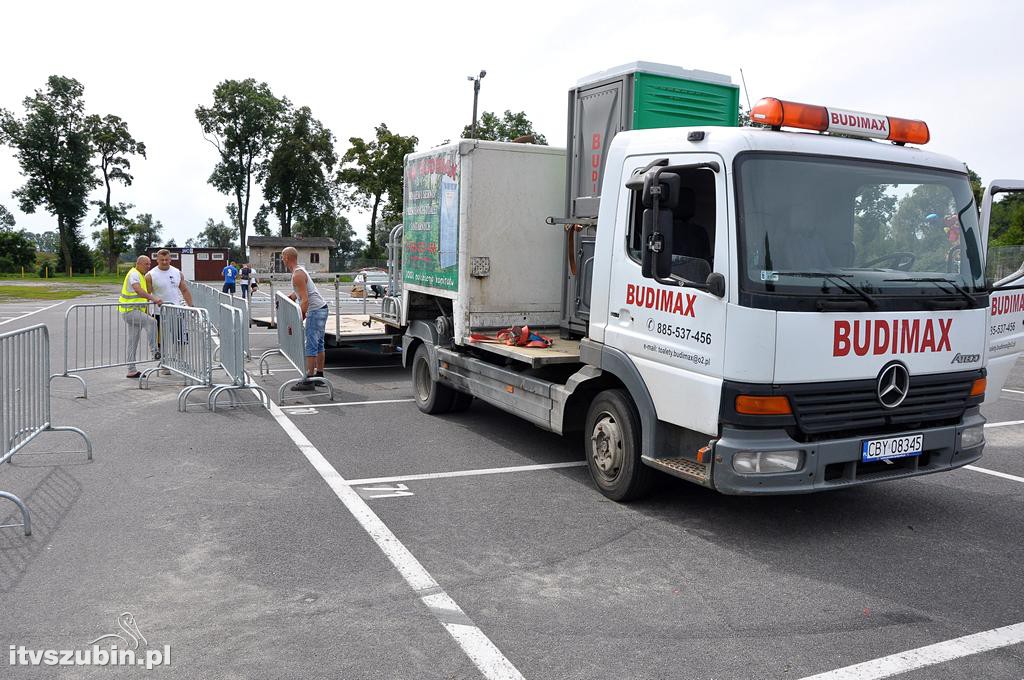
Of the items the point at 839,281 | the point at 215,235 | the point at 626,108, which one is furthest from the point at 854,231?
the point at 215,235

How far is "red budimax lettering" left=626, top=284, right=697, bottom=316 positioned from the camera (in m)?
5.23

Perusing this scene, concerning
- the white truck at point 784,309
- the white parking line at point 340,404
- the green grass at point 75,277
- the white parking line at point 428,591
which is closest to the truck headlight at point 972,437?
the white truck at point 784,309

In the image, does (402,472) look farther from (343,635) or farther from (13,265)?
(13,265)

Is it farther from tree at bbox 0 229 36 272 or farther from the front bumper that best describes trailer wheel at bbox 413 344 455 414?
tree at bbox 0 229 36 272

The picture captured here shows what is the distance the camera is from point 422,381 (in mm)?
9492

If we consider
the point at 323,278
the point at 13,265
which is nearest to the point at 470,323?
the point at 323,278

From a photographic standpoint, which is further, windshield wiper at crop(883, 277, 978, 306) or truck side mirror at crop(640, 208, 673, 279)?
windshield wiper at crop(883, 277, 978, 306)

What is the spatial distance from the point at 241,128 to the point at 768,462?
7918 centimetres

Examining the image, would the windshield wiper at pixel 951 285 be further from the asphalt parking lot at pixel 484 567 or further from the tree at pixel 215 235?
the tree at pixel 215 235

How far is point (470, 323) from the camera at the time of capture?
7.99 metres

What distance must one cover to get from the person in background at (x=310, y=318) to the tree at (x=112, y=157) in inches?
2745

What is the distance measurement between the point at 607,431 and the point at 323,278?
54.3m

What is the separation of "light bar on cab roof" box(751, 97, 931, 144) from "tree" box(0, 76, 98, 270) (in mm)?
71698

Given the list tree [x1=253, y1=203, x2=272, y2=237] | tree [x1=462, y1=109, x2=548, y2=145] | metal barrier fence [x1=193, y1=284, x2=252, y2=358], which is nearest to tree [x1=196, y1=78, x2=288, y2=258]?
tree [x1=253, y1=203, x2=272, y2=237]
